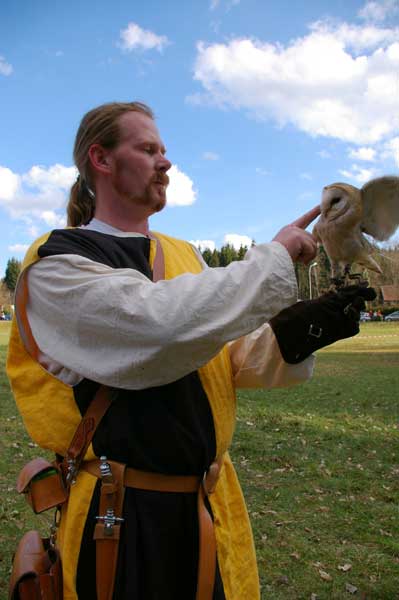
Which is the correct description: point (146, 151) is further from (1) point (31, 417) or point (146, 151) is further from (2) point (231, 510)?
(2) point (231, 510)

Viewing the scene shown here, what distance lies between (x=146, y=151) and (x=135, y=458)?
0.98 m

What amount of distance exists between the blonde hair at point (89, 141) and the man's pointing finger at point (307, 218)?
664mm

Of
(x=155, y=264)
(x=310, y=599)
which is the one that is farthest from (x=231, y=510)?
(x=310, y=599)

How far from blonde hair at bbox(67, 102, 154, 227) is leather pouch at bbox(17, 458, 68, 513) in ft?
2.86

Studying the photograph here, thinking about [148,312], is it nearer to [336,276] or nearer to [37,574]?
[336,276]

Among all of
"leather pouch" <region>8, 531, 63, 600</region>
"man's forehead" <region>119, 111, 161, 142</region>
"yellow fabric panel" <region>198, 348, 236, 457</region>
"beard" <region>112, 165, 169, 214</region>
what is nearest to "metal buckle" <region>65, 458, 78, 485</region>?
"leather pouch" <region>8, 531, 63, 600</region>

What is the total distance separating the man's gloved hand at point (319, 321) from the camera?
1.55 m

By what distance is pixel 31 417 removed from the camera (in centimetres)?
158

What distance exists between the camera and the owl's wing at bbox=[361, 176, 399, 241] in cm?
161

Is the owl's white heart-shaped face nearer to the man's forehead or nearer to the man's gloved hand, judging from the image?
the man's gloved hand

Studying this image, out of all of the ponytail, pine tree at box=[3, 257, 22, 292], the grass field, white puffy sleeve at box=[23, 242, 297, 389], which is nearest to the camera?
white puffy sleeve at box=[23, 242, 297, 389]

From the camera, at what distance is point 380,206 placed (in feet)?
5.36

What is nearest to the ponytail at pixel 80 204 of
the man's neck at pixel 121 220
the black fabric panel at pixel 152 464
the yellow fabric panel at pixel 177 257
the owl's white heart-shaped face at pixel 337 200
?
the man's neck at pixel 121 220

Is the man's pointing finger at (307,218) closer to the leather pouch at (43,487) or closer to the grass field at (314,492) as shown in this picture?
the leather pouch at (43,487)
